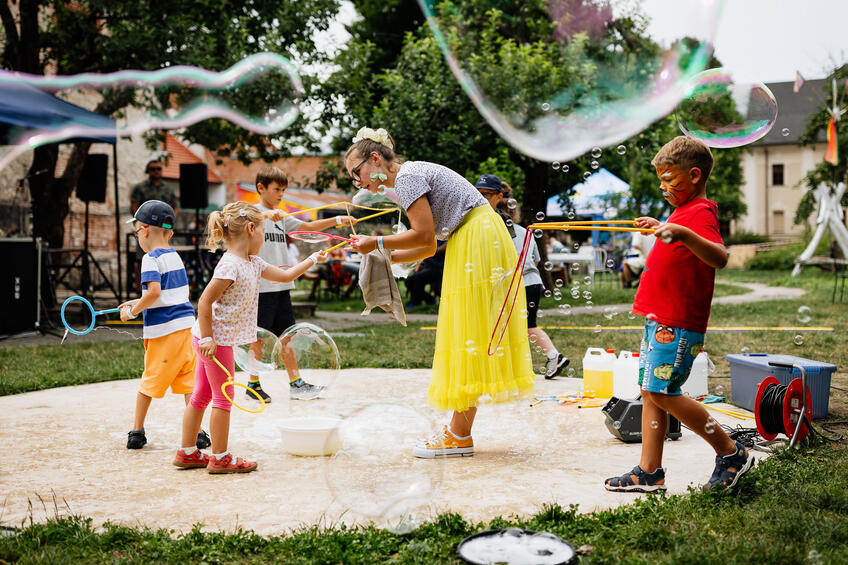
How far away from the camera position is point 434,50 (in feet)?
43.1

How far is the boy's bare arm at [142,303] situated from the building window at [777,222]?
51.7 meters

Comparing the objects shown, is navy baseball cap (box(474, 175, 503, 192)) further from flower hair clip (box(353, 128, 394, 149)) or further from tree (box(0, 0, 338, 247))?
tree (box(0, 0, 338, 247))

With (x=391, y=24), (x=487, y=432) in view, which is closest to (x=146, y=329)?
(x=487, y=432)

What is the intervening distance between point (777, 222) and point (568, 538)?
2080 inches

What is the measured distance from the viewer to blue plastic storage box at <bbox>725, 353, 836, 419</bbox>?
4391 millimetres

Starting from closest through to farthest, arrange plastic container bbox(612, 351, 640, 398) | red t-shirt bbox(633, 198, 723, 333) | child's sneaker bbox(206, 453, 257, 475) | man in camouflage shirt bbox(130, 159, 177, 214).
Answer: red t-shirt bbox(633, 198, 723, 333) < child's sneaker bbox(206, 453, 257, 475) < plastic container bbox(612, 351, 640, 398) < man in camouflage shirt bbox(130, 159, 177, 214)

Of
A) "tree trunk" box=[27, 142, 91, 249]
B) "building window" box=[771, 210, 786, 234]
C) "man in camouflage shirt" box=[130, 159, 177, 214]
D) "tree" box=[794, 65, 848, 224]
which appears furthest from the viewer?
"building window" box=[771, 210, 786, 234]

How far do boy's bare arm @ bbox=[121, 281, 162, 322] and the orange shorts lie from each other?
0.27 meters

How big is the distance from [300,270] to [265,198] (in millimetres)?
1309

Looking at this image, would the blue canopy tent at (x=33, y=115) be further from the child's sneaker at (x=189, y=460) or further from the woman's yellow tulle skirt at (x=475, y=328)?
the woman's yellow tulle skirt at (x=475, y=328)

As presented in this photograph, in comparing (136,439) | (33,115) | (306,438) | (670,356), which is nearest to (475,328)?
(670,356)

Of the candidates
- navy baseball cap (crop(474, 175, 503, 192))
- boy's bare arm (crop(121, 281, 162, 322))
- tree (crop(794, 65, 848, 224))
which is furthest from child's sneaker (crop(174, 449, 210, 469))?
tree (crop(794, 65, 848, 224))

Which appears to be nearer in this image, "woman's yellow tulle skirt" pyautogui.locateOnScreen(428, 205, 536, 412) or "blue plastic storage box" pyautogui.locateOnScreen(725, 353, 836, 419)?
"woman's yellow tulle skirt" pyautogui.locateOnScreen(428, 205, 536, 412)

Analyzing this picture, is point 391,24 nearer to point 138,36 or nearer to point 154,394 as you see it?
point 138,36
